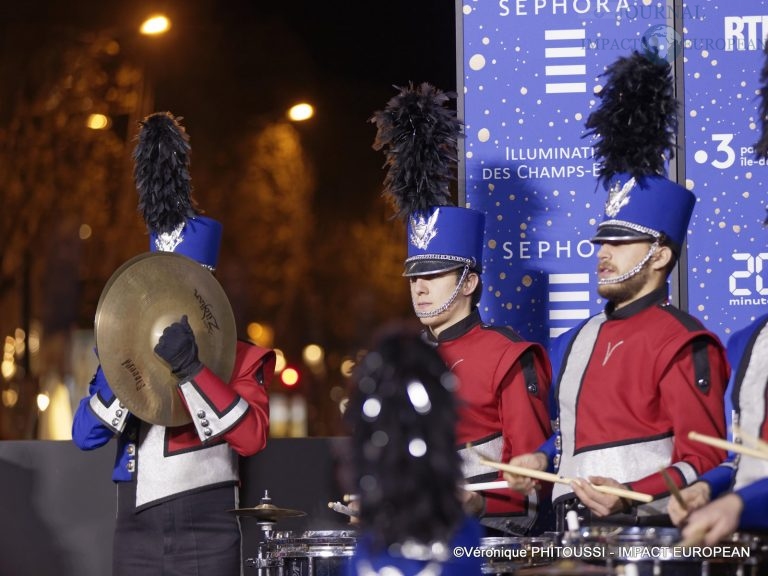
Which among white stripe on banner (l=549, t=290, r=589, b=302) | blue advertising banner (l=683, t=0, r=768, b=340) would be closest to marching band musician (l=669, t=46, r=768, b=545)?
blue advertising banner (l=683, t=0, r=768, b=340)

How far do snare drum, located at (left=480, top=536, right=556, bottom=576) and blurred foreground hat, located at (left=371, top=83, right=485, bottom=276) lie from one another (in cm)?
124

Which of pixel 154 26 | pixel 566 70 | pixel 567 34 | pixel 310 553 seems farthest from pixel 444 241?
pixel 154 26

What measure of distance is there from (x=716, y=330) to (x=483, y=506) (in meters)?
1.22

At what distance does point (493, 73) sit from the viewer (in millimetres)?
5125

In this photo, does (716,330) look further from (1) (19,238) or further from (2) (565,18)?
(1) (19,238)

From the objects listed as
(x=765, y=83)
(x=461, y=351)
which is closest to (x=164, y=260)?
(x=461, y=351)

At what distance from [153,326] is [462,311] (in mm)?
1009

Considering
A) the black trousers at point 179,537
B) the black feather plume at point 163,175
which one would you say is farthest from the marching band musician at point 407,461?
the black feather plume at point 163,175

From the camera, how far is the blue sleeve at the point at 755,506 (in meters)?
3.22

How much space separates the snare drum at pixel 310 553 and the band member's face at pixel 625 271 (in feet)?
3.42

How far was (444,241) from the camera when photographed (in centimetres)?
466

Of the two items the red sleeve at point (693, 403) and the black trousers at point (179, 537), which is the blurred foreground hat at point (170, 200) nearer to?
the black trousers at point (179, 537)

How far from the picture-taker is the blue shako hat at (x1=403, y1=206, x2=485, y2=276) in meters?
4.64

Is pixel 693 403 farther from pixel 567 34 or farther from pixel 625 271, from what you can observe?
pixel 567 34
